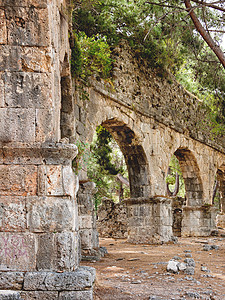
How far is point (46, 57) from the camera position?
3777 millimetres

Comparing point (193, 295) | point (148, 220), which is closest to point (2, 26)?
point (193, 295)

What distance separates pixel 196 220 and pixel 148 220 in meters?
4.29

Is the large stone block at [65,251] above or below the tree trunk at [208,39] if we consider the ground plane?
below

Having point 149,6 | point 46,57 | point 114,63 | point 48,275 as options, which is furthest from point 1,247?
point 149,6

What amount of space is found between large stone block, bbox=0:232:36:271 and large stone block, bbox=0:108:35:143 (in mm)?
943

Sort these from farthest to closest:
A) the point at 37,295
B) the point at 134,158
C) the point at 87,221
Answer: the point at 134,158 < the point at 87,221 < the point at 37,295

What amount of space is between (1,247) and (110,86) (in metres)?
6.29

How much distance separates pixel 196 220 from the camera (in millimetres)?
14227

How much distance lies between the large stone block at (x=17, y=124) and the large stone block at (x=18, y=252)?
37.1 inches

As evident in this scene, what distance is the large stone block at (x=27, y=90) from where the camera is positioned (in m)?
3.69

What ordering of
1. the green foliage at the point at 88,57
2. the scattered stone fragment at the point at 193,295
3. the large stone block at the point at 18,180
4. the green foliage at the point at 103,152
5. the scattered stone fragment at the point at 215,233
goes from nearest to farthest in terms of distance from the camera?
1. the large stone block at the point at 18,180
2. the scattered stone fragment at the point at 193,295
3. the green foliage at the point at 88,57
4. the green foliage at the point at 103,152
5. the scattered stone fragment at the point at 215,233

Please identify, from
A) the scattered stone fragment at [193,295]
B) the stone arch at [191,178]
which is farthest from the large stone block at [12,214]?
the stone arch at [191,178]

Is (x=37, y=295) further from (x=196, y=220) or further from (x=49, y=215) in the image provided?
(x=196, y=220)

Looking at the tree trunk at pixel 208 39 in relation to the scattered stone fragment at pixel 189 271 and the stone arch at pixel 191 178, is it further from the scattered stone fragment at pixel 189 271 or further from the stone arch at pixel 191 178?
the stone arch at pixel 191 178
